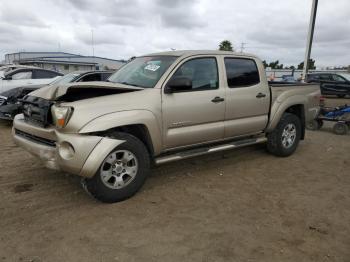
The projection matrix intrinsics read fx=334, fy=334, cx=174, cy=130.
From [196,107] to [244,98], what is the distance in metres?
1.07

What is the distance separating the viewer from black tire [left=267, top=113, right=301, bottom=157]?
6.21m

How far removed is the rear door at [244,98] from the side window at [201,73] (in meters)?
0.25

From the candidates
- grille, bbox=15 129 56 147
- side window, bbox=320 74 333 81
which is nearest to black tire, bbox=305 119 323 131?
grille, bbox=15 129 56 147

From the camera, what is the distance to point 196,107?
4.71 meters

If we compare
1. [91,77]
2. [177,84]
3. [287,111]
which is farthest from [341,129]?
[91,77]

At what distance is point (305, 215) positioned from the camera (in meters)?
3.91

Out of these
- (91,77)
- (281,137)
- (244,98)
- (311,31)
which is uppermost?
(311,31)

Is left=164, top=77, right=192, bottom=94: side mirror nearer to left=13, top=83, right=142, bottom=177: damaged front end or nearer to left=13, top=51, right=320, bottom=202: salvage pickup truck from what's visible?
left=13, top=51, right=320, bottom=202: salvage pickup truck

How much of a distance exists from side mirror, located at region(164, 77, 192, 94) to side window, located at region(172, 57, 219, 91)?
0.51 ft

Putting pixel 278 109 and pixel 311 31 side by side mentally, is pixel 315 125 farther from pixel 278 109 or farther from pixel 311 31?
pixel 311 31

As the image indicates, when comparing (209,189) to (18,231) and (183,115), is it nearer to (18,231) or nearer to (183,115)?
(183,115)

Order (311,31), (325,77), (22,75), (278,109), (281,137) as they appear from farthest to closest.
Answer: (325,77), (311,31), (22,75), (281,137), (278,109)

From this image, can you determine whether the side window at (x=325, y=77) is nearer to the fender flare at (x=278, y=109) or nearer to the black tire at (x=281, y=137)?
the black tire at (x=281, y=137)

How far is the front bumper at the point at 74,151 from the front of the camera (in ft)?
12.2
